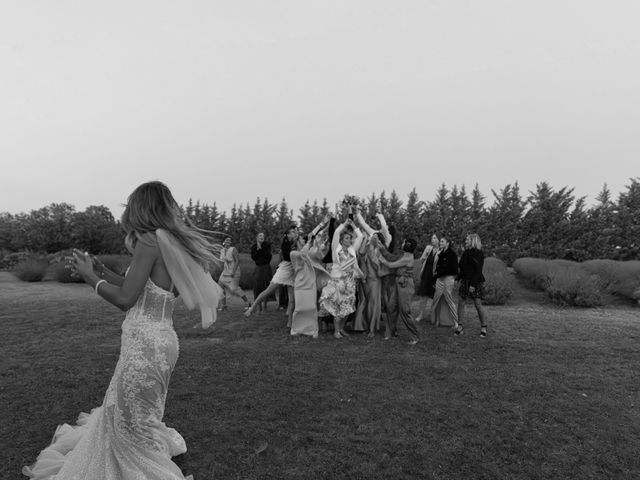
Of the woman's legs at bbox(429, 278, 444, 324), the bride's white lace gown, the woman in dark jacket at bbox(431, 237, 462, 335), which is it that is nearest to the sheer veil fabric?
the bride's white lace gown

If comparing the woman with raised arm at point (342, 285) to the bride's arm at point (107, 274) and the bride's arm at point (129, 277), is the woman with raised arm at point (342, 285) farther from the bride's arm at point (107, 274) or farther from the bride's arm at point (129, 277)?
the bride's arm at point (129, 277)

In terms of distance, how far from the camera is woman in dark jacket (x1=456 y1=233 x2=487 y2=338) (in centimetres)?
895

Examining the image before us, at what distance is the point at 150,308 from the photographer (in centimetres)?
303

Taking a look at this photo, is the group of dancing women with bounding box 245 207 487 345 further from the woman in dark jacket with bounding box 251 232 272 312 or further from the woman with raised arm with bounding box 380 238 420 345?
the woman in dark jacket with bounding box 251 232 272 312

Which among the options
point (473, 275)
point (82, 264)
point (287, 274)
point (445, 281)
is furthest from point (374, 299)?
point (82, 264)

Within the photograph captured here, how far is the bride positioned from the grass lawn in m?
0.83

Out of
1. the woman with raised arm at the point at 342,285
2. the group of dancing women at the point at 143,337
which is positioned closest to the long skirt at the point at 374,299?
the woman with raised arm at the point at 342,285

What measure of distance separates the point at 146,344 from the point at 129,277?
0.58 metres

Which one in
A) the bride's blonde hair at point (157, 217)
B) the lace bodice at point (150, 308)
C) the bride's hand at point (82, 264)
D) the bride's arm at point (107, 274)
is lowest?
the lace bodice at point (150, 308)

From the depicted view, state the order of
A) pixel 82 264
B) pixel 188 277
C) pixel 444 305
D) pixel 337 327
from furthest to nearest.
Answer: pixel 444 305 < pixel 337 327 < pixel 188 277 < pixel 82 264

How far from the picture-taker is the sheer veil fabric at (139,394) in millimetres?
2938

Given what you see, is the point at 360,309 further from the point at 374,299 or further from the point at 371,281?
the point at 371,281

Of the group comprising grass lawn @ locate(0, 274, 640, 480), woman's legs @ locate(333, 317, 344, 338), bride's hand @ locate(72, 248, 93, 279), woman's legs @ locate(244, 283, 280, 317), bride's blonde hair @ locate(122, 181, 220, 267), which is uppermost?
bride's blonde hair @ locate(122, 181, 220, 267)

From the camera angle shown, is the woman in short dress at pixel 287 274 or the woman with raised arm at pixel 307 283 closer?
the woman with raised arm at pixel 307 283
